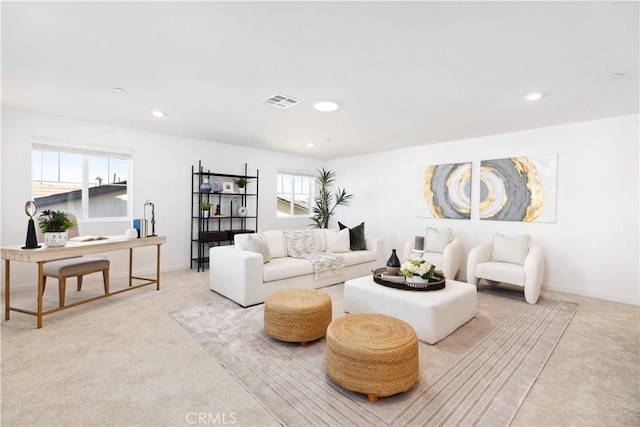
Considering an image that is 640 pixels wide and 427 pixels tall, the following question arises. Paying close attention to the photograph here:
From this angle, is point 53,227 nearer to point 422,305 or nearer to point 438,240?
point 422,305

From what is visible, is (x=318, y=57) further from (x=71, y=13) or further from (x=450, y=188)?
(x=450, y=188)

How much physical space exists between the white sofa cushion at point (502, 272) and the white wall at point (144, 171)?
4.16m

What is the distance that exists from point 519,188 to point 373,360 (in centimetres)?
408

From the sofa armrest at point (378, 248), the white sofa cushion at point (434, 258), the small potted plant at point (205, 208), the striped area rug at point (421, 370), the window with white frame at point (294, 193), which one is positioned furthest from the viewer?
the window with white frame at point (294, 193)

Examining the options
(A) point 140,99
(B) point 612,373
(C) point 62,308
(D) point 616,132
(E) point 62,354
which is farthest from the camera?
(D) point 616,132

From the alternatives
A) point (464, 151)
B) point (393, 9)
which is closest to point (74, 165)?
point (393, 9)

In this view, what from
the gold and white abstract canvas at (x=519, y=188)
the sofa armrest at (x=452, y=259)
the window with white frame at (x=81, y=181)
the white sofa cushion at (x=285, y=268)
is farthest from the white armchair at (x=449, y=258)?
the window with white frame at (x=81, y=181)

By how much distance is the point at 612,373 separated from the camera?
2170mm

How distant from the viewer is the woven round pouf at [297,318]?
2.49 meters

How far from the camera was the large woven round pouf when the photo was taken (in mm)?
1800

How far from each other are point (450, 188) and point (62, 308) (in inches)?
219

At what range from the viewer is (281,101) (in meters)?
3.42

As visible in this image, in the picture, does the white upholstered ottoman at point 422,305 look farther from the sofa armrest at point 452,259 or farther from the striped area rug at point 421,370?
the sofa armrest at point 452,259

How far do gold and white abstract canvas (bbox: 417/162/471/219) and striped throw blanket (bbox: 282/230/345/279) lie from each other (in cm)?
217
